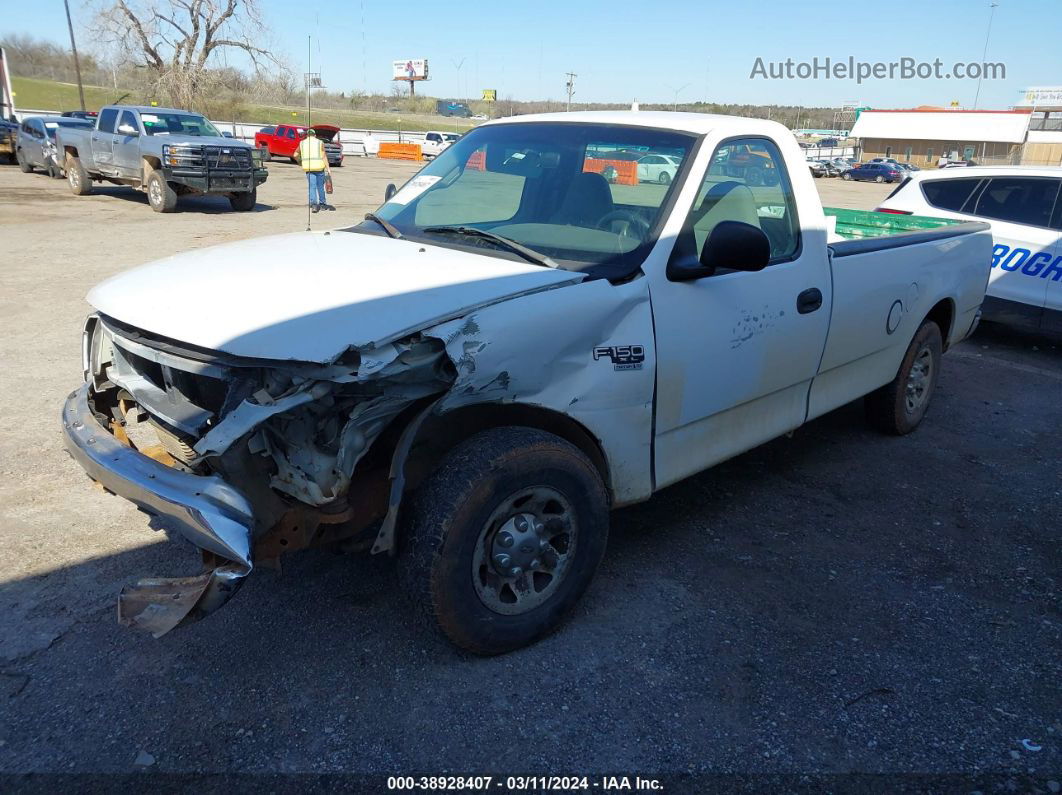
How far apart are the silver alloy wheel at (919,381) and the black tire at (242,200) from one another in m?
15.0

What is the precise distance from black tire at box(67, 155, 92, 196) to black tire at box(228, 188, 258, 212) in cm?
414

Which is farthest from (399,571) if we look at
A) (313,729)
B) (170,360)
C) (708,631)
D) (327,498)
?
(708,631)

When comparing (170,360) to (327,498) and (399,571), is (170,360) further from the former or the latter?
(399,571)

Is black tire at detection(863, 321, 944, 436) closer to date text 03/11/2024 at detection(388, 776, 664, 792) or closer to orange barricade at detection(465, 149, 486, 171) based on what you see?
orange barricade at detection(465, 149, 486, 171)

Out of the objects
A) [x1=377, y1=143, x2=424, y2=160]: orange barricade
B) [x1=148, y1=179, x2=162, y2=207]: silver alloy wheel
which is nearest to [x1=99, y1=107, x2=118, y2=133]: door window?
[x1=148, y1=179, x2=162, y2=207]: silver alloy wheel

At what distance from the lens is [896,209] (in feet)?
30.1

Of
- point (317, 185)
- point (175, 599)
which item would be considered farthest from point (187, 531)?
point (317, 185)

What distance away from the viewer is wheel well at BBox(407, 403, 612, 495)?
2918 mm

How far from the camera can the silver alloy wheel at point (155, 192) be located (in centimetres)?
1619

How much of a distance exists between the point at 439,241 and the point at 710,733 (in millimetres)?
2274

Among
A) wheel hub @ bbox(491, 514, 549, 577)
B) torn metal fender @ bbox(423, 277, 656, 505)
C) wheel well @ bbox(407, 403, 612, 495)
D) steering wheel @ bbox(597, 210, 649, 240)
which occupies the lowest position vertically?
wheel hub @ bbox(491, 514, 549, 577)

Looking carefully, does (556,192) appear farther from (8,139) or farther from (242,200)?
(8,139)

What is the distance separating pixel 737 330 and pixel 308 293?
6.13 feet

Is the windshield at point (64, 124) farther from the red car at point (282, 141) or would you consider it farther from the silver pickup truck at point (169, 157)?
the red car at point (282, 141)
